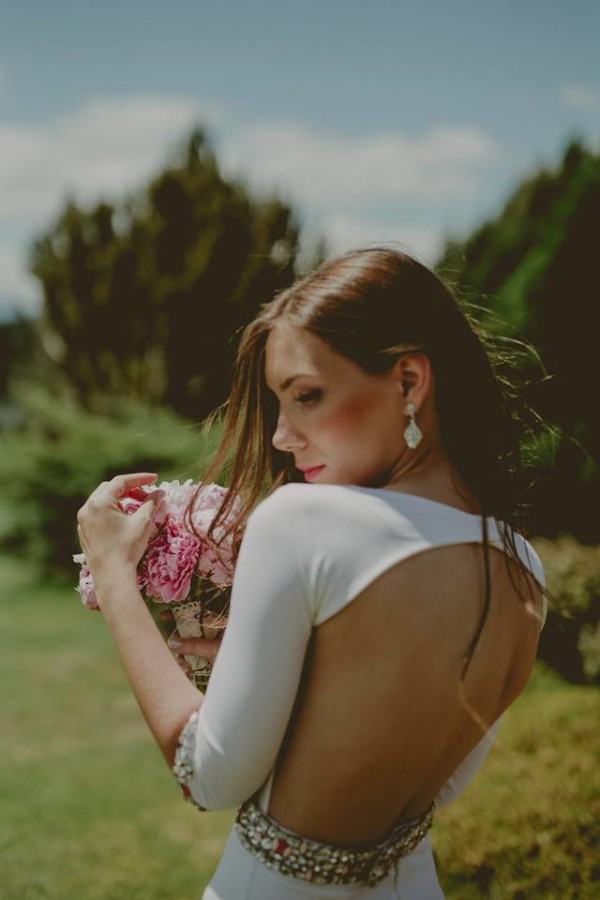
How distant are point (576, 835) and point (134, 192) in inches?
499

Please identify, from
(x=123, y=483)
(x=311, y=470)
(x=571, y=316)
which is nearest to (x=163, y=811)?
(x=123, y=483)

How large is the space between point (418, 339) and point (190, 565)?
0.75 meters

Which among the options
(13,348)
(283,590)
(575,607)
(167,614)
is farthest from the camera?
(13,348)

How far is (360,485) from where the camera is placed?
1535mm

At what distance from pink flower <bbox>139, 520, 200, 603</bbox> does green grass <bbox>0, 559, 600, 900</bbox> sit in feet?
8.74

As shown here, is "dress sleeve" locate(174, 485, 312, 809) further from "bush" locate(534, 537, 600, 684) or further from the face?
"bush" locate(534, 537, 600, 684)

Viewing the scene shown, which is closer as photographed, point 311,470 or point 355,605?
point 355,605

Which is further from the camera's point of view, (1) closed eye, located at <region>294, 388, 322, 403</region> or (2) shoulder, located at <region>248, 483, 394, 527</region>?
(1) closed eye, located at <region>294, 388, 322, 403</region>

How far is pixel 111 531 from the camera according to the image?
1655mm

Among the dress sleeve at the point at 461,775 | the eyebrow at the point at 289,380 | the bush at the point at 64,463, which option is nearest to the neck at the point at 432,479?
the eyebrow at the point at 289,380

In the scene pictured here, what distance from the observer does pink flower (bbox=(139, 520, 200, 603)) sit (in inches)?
73.9

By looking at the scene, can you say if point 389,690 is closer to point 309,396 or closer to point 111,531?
point 309,396

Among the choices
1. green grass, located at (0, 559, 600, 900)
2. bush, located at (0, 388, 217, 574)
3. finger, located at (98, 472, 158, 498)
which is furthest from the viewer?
bush, located at (0, 388, 217, 574)

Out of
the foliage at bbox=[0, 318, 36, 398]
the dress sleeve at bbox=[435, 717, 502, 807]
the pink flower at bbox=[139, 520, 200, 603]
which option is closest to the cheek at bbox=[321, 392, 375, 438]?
the pink flower at bbox=[139, 520, 200, 603]
